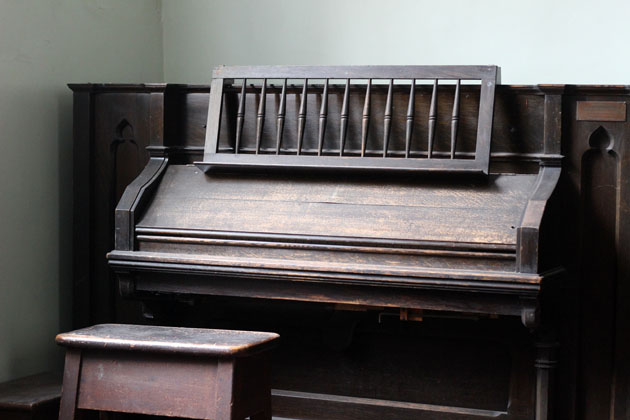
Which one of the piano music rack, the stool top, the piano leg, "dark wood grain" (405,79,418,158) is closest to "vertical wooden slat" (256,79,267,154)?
the piano music rack

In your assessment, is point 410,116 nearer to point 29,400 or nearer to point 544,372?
point 544,372

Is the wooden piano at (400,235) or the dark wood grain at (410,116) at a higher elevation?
the dark wood grain at (410,116)

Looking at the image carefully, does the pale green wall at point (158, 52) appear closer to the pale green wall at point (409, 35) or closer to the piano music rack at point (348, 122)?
the pale green wall at point (409, 35)

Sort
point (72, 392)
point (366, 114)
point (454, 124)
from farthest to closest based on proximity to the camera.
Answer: point (366, 114) < point (454, 124) < point (72, 392)

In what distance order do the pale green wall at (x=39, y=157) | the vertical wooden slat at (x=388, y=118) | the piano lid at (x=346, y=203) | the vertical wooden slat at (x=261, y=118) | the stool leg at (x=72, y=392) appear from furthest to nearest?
the pale green wall at (x=39, y=157)
the vertical wooden slat at (x=261, y=118)
the vertical wooden slat at (x=388, y=118)
the piano lid at (x=346, y=203)
the stool leg at (x=72, y=392)

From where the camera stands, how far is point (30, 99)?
10.9 feet

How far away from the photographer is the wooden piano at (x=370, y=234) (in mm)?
2711

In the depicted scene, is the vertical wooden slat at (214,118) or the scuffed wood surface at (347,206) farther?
the vertical wooden slat at (214,118)

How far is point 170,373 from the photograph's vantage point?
237cm

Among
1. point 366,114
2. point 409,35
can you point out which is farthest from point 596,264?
point 409,35

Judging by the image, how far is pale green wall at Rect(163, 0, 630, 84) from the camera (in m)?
3.51

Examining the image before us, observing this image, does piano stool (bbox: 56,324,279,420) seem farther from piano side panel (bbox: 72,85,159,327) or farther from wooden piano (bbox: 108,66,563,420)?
piano side panel (bbox: 72,85,159,327)

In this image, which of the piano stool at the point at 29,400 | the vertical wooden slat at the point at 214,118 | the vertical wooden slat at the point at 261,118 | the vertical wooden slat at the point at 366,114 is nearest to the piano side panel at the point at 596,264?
the vertical wooden slat at the point at 366,114

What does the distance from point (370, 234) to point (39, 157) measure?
141 cm
